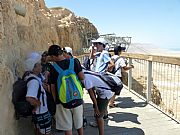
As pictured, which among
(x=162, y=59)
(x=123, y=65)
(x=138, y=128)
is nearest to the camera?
(x=138, y=128)

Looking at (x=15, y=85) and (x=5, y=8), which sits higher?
(x=5, y=8)

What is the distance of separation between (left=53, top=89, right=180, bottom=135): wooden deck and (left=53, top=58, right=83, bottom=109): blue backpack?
4.28ft

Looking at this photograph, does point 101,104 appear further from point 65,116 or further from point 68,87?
point 68,87

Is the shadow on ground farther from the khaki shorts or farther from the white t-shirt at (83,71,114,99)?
the khaki shorts

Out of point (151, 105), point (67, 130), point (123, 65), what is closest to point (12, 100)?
point (67, 130)

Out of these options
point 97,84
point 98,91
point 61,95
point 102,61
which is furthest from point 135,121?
point 61,95

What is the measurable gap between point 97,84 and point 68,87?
663mm

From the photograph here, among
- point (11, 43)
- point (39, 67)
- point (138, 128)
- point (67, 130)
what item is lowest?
point (138, 128)

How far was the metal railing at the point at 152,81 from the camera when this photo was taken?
4901 millimetres

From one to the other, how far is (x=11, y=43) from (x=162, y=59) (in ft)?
8.44

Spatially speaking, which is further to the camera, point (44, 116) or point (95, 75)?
point (95, 75)

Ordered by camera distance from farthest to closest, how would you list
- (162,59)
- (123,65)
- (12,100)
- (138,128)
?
(123,65)
(162,59)
(138,128)
(12,100)

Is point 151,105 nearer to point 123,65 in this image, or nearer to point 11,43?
point 123,65

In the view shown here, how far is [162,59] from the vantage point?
14.7 ft
